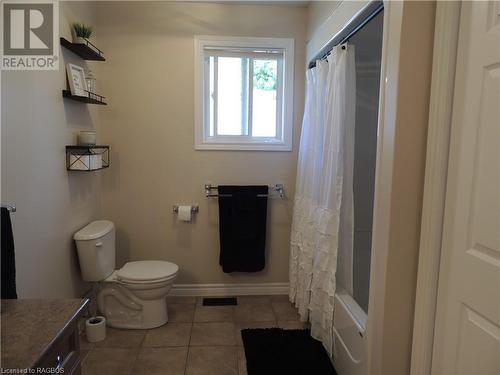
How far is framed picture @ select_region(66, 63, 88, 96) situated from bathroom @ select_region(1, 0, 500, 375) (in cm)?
3

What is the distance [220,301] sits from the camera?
10.1ft

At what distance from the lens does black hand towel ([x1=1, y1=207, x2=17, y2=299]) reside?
A: 1.48 meters

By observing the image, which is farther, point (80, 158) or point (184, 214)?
point (184, 214)

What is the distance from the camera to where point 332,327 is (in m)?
2.21

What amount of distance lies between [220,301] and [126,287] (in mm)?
839

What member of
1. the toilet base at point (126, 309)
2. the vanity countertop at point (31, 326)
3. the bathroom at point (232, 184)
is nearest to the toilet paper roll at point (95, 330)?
the bathroom at point (232, 184)

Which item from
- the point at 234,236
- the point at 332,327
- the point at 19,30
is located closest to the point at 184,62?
the point at 19,30

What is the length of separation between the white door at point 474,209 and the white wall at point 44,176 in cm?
191

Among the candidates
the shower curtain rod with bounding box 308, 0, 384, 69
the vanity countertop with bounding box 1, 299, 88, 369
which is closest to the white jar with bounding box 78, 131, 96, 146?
the vanity countertop with bounding box 1, 299, 88, 369

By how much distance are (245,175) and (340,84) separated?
128 cm

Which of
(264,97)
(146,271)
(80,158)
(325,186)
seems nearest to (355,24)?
(325,186)

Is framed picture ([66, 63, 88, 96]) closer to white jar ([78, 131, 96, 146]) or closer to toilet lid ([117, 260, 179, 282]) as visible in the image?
white jar ([78, 131, 96, 146])

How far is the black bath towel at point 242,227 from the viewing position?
3.02 m

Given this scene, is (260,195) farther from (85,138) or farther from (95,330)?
(95,330)
